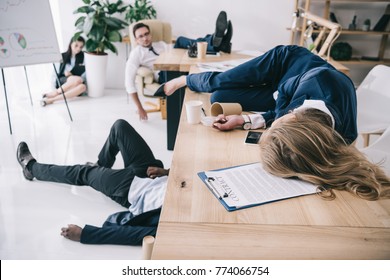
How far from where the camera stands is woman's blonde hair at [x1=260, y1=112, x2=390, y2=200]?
1.03 m

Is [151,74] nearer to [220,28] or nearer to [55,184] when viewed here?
[220,28]

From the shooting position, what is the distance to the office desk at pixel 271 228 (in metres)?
0.80

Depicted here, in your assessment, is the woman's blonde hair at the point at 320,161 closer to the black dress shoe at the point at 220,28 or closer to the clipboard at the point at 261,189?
the clipboard at the point at 261,189

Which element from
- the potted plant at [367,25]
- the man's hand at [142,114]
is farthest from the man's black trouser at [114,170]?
the potted plant at [367,25]

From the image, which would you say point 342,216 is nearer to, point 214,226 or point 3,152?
point 214,226

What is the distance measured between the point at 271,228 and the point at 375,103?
5.62ft

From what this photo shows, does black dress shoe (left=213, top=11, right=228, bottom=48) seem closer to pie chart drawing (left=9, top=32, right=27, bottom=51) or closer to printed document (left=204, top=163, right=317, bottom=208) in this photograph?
pie chart drawing (left=9, top=32, right=27, bottom=51)

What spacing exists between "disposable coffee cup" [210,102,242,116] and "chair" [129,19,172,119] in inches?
70.8

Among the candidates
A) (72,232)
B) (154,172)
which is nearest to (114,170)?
(154,172)

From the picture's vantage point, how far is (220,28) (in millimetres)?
2693

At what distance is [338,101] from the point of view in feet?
4.26
